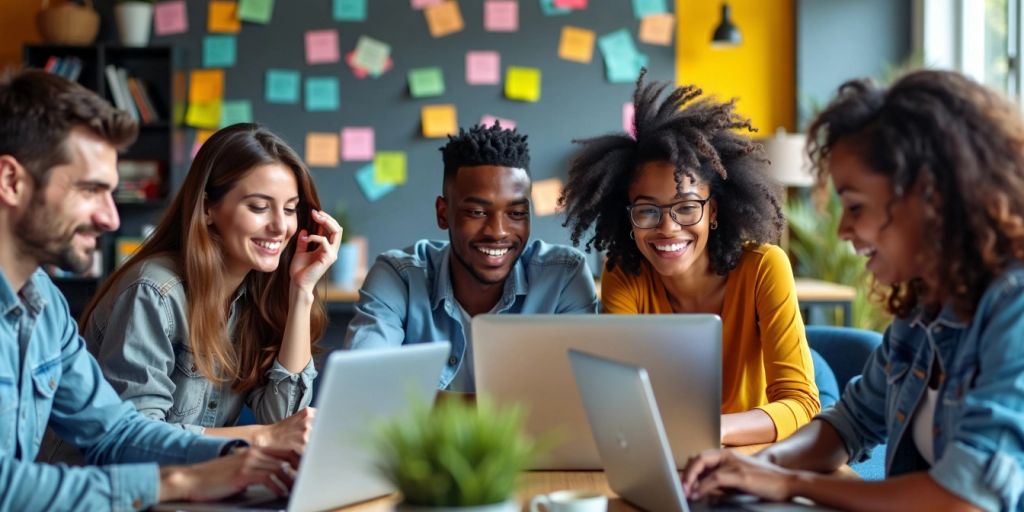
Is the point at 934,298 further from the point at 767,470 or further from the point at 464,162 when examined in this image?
the point at 464,162

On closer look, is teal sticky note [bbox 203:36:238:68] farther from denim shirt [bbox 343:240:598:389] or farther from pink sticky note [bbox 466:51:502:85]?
denim shirt [bbox 343:240:598:389]

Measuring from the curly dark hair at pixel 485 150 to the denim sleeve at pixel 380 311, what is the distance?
0.24 metres

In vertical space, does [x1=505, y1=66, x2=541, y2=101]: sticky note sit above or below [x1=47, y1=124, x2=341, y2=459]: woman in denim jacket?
above

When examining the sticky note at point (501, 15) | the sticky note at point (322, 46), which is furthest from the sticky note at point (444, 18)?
the sticky note at point (322, 46)

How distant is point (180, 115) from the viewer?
17.6ft

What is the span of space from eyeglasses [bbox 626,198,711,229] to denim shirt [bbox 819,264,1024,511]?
0.61 m

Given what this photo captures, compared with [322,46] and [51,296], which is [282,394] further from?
[322,46]

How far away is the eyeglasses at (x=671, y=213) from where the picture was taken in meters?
2.19

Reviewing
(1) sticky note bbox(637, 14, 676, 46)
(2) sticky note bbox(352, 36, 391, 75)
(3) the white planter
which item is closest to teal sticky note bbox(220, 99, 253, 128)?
(3) the white planter

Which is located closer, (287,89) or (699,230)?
(699,230)

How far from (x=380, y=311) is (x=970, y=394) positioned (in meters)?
1.30

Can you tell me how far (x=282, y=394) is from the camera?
2.16 metres

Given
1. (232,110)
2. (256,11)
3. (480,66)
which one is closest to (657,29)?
(480,66)

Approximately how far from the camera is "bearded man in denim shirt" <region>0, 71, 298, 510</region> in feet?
4.56
